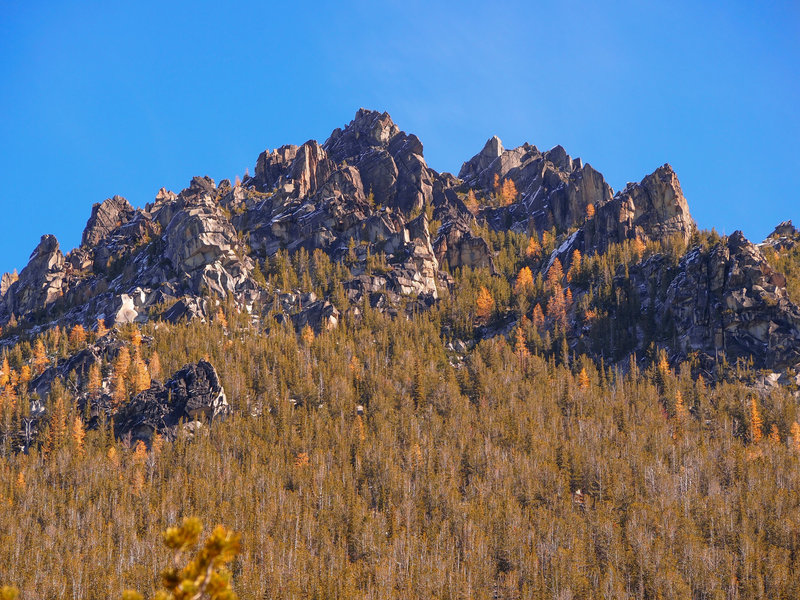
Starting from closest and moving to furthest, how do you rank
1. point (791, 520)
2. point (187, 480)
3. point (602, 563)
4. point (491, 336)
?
point (602, 563), point (791, 520), point (187, 480), point (491, 336)

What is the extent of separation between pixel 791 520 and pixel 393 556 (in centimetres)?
5606

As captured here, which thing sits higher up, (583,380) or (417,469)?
(583,380)

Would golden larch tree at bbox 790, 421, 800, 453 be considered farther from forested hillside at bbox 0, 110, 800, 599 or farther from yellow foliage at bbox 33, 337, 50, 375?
yellow foliage at bbox 33, 337, 50, 375

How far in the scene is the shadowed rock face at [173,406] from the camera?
127250 mm

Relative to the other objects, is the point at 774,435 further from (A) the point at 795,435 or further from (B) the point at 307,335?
(B) the point at 307,335

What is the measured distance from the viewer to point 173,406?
129 meters

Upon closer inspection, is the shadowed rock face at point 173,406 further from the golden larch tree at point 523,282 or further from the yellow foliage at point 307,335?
the golden larch tree at point 523,282

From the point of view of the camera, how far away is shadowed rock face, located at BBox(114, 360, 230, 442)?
127250 mm

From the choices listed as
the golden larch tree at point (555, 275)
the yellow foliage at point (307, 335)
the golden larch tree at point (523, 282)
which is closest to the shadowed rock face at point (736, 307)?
the golden larch tree at point (555, 275)

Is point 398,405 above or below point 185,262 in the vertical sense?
below

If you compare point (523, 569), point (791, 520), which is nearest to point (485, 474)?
point (523, 569)

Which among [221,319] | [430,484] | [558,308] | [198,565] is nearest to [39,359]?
[221,319]

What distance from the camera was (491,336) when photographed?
172 m

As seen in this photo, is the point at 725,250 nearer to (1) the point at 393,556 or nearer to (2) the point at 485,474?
(2) the point at 485,474
